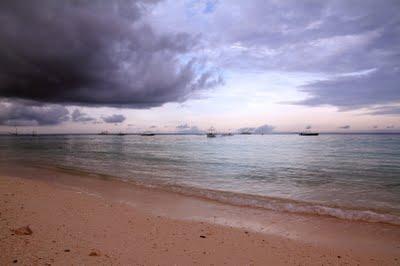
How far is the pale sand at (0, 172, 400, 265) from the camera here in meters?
5.12

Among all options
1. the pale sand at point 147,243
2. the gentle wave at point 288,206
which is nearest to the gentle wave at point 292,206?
the gentle wave at point 288,206

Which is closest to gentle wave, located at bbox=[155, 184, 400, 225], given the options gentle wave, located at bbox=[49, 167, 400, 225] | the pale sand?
gentle wave, located at bbox=[49, 167, 400, 225]

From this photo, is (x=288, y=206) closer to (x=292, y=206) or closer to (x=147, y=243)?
(x=292, y=206)

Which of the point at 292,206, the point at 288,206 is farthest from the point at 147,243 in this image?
the point at 292,206

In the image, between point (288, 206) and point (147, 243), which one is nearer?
point (147, 243)

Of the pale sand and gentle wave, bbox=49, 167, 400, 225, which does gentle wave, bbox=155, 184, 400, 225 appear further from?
the pale sand

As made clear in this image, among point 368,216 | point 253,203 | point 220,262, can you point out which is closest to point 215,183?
point 253,203

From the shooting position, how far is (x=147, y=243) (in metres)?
6.04

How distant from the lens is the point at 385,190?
1582cm

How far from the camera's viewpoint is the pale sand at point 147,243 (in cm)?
512

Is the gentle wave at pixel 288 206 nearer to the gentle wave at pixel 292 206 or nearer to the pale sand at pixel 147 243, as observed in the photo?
the gentle wave at pixel 292 206

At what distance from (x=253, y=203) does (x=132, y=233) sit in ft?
23.5

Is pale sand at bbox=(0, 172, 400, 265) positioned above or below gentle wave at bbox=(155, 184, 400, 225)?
above

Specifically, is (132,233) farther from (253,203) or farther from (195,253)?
(253,203)
